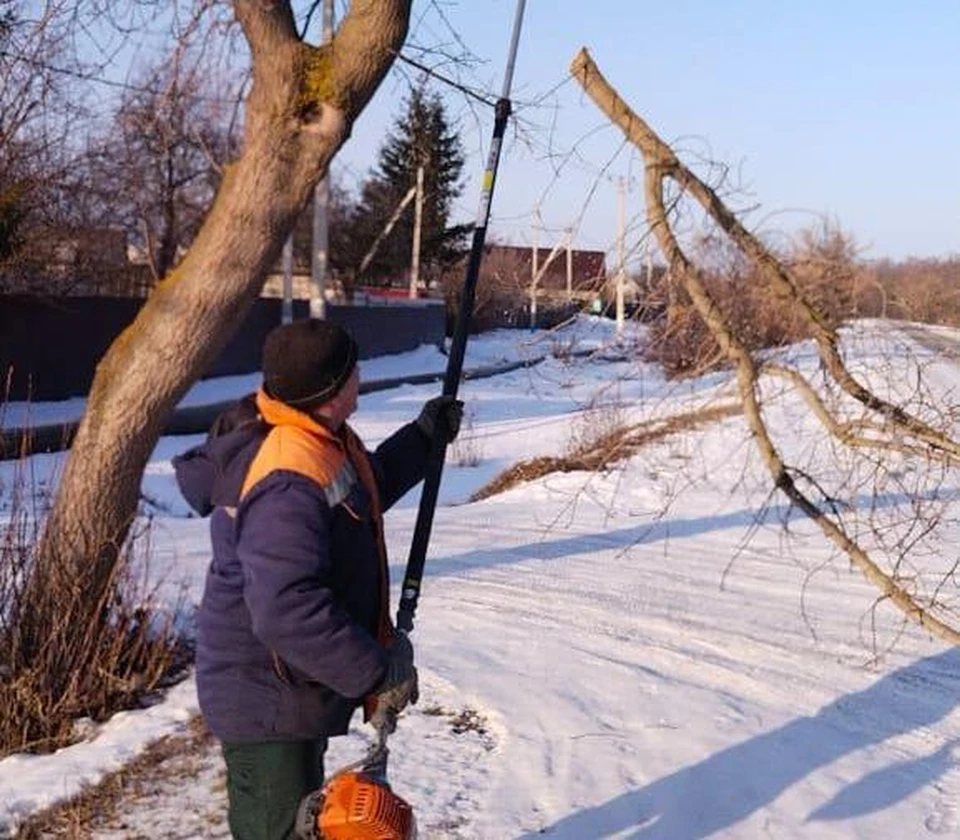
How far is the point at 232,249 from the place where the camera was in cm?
587

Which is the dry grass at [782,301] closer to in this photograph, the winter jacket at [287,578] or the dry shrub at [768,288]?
the dry shrub at [768,288]

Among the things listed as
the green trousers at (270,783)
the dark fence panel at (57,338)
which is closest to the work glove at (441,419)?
the green trousers at (270,783)

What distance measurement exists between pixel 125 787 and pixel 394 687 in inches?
78.3

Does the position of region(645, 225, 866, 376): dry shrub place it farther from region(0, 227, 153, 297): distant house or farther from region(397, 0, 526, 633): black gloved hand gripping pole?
region(0, 227, 153, 297): distant house

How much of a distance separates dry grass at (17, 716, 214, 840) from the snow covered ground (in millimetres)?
66

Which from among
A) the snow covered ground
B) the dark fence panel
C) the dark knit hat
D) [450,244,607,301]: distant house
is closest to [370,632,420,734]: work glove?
the dark knit hat

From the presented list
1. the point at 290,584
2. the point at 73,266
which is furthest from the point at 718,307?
the point at 73,266

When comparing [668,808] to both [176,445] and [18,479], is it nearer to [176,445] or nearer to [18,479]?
[18,479]

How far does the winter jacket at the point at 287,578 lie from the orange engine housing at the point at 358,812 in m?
0.18

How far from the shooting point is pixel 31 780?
486 cm

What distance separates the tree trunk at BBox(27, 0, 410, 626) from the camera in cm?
584

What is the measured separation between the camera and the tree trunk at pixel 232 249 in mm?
5844

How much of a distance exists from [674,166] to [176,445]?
1738 centimetres

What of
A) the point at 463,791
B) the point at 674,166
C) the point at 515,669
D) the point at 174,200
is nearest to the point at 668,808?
the point at 463,791
